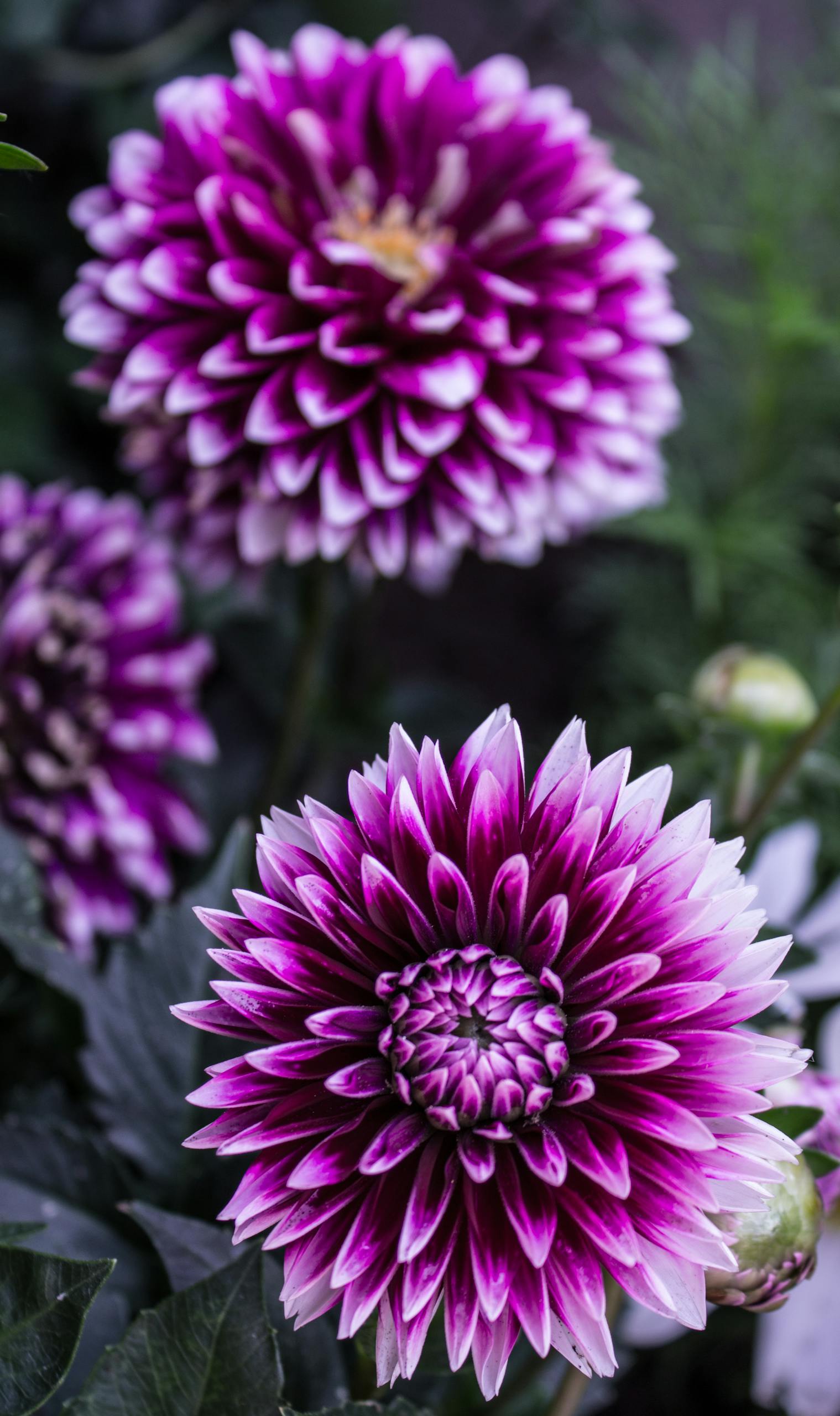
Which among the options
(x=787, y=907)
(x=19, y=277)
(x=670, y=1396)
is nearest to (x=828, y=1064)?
(x=787, y=907)

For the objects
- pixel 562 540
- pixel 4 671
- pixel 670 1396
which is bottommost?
pixel 670 1396

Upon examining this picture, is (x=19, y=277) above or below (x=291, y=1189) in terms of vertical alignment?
above

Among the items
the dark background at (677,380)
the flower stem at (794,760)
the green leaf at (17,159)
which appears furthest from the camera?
the dark background at (677,380)

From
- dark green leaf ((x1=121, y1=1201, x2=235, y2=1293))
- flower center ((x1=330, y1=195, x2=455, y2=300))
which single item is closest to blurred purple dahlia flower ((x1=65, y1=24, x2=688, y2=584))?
flower center ((x1=330, y1=195, x2=455, y2=300))

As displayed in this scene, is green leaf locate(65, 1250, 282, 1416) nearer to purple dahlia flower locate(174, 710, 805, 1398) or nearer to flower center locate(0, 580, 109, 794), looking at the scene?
purple dahlia flower locate(174, 710, 805, 1398)

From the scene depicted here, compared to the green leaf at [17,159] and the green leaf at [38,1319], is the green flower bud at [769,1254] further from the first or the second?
the green leaf at [17,159]

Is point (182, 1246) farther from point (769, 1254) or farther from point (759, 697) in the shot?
point (759, 697)

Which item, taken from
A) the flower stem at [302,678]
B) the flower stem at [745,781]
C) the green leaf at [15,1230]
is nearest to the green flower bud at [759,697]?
the flower stem at [745,781]

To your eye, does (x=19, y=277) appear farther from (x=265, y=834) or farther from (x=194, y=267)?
(x=265, y=834)
